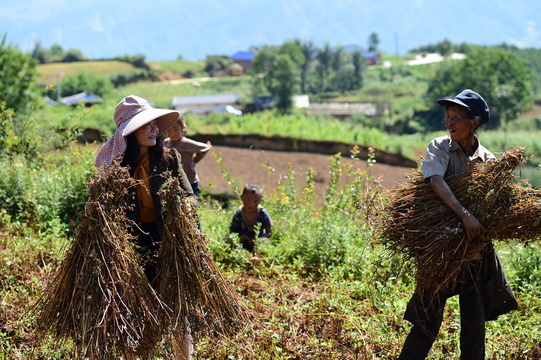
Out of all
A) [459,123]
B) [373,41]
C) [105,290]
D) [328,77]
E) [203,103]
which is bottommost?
[203,103]

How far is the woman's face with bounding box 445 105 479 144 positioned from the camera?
3.28 meters

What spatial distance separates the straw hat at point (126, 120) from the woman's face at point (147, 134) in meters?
0.04

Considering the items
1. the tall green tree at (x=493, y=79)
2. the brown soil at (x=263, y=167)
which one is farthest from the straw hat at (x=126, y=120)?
the tall green tree at (x=493, y=79)

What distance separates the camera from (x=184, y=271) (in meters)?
3.12

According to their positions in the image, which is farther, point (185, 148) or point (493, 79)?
point (493, 79)

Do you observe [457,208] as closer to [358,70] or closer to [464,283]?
[464,283]

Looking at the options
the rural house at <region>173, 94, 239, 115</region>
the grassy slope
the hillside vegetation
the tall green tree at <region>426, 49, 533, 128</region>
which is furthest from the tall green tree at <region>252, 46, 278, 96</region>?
the hillside vegetation

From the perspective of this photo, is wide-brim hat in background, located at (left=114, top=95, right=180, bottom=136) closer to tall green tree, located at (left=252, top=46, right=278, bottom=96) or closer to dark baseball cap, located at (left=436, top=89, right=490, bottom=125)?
dark baseball cap, located at (left=436, top=89, right=490, bottom=125)

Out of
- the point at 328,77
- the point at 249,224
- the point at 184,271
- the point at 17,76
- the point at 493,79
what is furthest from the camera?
the point at 328,77

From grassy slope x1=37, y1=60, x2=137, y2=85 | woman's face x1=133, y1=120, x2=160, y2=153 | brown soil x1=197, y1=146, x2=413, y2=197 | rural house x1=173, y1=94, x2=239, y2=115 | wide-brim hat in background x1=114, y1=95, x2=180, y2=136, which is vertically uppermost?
grassy slope x1=37, y1=60, x2=137, y2=85

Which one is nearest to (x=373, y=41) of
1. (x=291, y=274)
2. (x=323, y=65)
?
(x=323, y=65)

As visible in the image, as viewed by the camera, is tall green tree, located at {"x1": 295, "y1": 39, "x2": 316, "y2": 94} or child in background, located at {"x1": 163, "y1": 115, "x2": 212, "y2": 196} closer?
child in background, located at {"x1": 163, "y1": 115, "x2": 212, "y2": 196}

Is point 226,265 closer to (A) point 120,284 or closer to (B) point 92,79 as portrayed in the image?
(A) point 120,284

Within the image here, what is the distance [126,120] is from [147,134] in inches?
6.4
